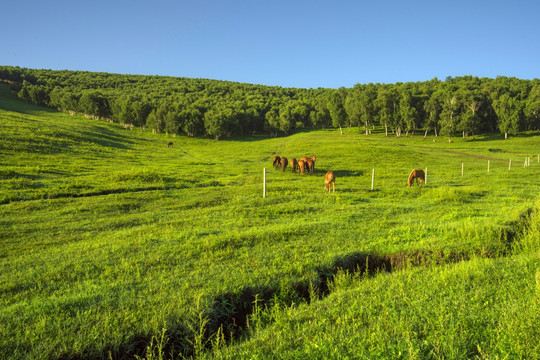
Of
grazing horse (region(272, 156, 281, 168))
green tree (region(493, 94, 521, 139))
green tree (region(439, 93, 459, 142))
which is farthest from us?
green tree (region(493, 94, 521, 139))

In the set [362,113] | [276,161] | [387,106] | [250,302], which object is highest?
[387,106]

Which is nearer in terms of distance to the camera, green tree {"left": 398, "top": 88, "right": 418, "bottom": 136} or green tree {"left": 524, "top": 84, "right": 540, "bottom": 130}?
green tree {"left": 398, "top": 88, "right": 418, "bottom": 136}

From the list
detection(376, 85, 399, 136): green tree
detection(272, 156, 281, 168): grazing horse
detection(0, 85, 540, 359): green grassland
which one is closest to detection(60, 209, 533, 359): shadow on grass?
detection(0, 85, 540, 359): green grassland

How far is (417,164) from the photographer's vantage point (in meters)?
38.9

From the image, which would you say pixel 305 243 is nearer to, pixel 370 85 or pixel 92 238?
pixel 92 238

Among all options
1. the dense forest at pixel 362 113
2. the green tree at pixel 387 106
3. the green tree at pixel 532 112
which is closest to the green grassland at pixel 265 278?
the dense forest at pixel 362 113

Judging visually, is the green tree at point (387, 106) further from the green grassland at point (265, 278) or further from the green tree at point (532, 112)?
the green grassland at point (265, 278)

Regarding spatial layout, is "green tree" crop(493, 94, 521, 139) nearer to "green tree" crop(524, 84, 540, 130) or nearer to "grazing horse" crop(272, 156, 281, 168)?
"green tree" crop(524, 84, 540, 130)

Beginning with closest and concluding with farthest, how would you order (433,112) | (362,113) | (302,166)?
(302,166) → (433,112) → (362,113)

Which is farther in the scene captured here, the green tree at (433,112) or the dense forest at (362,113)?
the green tree at (433,112)

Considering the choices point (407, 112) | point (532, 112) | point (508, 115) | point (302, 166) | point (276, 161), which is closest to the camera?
Answer: point (302, 166)

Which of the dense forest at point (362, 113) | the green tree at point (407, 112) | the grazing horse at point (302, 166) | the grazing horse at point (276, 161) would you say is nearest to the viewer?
the grazing horse at point (302, 166)

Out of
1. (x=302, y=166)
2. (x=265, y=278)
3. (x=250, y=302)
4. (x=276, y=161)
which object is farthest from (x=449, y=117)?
(x=250, y=302)

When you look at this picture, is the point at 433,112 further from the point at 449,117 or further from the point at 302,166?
the point at 302,166
